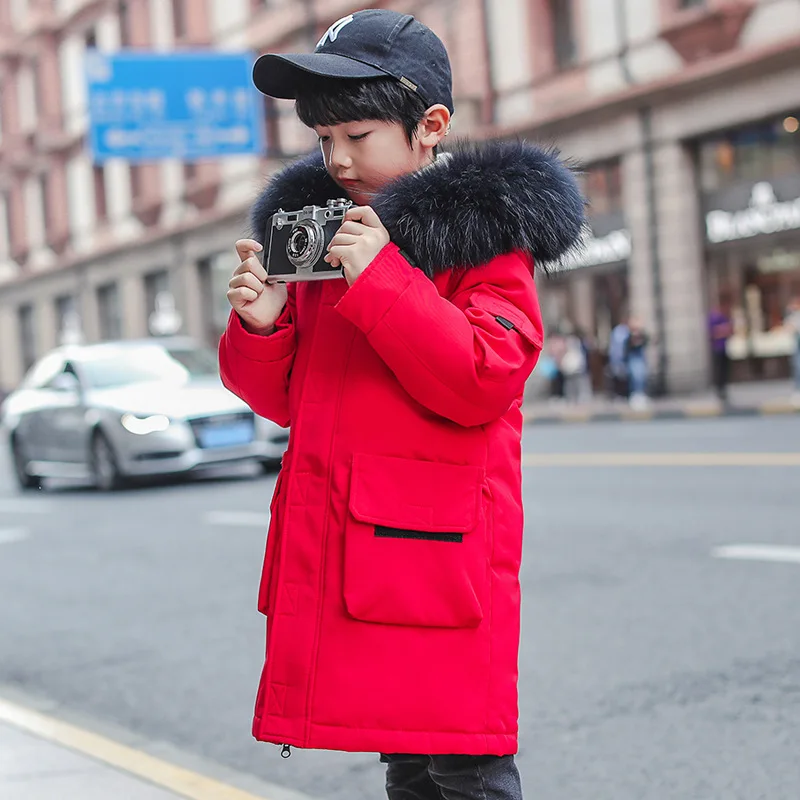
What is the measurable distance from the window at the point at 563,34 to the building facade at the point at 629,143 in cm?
4

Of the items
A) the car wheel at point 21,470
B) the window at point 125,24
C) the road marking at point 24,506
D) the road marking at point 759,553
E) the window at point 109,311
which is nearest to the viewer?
the road marking at point 759,553

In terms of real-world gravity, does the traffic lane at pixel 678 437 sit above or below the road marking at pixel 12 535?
above

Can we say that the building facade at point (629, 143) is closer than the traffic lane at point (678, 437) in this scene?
No

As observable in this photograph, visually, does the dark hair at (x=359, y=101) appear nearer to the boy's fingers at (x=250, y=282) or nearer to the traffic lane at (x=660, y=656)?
the boy's fingers at (x=250, y=282)

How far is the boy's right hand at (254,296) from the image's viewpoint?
2.24 meters

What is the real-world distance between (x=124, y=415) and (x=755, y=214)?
39.6ft

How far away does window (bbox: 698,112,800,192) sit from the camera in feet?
68.5

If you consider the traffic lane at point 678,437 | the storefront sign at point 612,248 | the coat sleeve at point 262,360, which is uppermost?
the storefront sign at point 612,248

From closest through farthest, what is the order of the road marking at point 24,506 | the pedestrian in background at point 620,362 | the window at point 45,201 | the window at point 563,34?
the road marking at point 24,506 < the pedestrian in background at point 620,362 < the window at point 563,34 < the window at point 45,201

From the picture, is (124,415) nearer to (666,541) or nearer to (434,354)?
(666,541)

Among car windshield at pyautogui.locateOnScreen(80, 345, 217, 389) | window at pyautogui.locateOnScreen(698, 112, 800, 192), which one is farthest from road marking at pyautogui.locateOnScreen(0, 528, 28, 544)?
window at pyautogui.locateOnScreen(698, 112, 800, 192)

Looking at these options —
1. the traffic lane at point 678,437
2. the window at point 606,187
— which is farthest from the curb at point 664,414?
the window at point 606,187

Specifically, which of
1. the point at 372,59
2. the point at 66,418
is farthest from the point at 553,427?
the point at 372,59

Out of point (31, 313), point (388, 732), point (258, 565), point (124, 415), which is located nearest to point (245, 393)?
point (388, 732)
